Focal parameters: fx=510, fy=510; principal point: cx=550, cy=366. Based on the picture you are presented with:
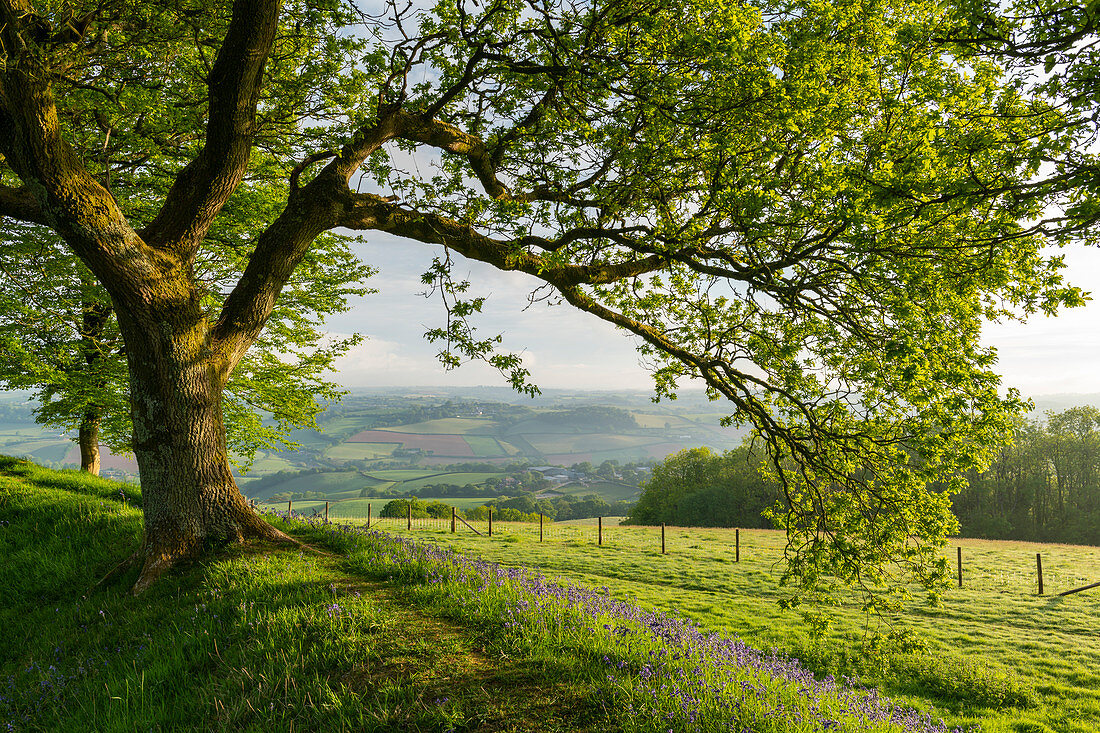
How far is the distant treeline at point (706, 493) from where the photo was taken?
7100cm

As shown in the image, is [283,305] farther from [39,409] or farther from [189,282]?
[189,282]

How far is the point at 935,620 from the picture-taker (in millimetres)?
17594

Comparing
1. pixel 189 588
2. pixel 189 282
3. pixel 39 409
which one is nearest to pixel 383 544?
pixel 189 588

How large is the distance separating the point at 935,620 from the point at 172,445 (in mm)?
22678

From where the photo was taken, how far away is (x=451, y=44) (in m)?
8.61

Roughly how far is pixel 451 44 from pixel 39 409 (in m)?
18.8

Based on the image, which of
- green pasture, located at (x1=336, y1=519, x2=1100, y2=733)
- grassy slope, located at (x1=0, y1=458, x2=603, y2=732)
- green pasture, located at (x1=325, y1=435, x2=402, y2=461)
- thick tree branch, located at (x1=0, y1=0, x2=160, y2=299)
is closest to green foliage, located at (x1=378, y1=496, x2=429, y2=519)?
green pasture, located at (x1=336, y1=519, x2=1100, y2=733)

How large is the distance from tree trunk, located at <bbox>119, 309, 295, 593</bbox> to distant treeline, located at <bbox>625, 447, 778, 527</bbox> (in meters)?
67.1

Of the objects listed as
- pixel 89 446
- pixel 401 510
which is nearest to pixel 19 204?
pixel 89 446

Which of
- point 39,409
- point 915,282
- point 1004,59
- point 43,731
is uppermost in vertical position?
→ point 1004,59

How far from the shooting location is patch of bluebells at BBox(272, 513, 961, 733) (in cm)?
364

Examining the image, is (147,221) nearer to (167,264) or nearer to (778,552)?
(167,264)

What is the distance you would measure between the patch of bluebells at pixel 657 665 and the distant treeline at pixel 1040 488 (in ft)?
270

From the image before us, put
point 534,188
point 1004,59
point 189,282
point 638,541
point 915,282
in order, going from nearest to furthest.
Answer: point 1004,59
point 915,282
point 189,282
point 534,188
point 638,541
